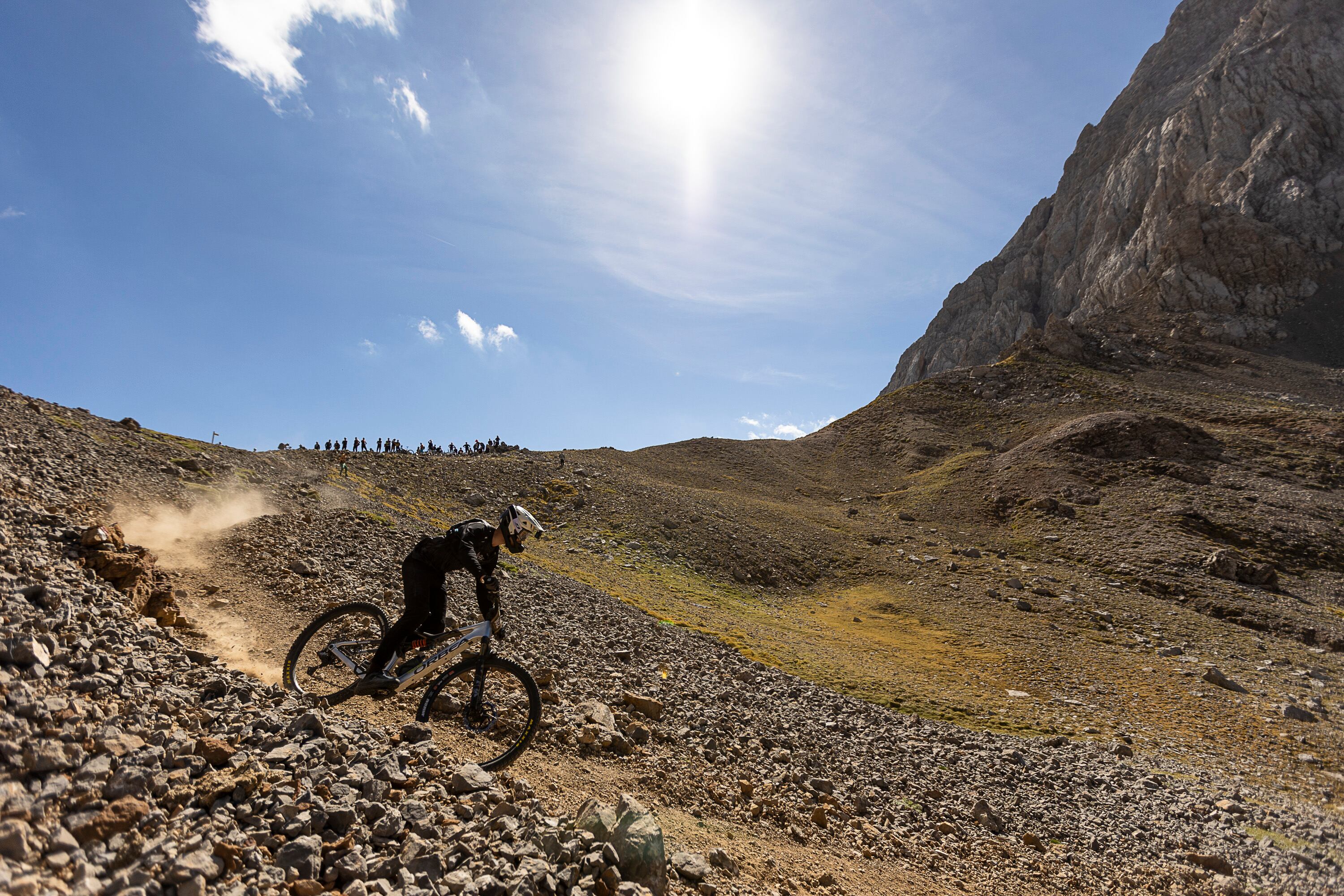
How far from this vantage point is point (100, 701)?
15.8ft

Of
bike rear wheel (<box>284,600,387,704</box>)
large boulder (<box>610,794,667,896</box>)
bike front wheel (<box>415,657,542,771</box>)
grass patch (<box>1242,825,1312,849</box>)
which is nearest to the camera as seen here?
large boulder (<box>610,794,667,896</box>)

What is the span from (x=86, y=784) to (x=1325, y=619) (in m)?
44.0

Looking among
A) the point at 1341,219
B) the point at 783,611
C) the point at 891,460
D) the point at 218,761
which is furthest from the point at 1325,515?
the point at 1341,219

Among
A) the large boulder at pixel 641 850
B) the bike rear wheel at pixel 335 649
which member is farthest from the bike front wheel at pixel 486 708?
the large boulder at pixel 641 850

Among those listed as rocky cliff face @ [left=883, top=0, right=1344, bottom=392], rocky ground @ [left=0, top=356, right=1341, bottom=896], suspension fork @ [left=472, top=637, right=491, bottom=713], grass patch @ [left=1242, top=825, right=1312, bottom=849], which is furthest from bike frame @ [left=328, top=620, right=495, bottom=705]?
rocky cliff face @ [left=883, top=0, right=1344, bottom=392]

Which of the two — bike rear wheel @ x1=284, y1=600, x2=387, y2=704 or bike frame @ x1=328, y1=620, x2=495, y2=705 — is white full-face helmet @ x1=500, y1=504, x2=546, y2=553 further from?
bike rear wheel @ x1=284, y1=600, x2=387, y2=704

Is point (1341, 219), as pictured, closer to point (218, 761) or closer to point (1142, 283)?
point (1142, 283)

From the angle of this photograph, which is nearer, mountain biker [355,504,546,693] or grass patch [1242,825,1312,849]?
mountain biker [355,504,546,693]

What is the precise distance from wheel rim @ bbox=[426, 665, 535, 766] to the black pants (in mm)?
803

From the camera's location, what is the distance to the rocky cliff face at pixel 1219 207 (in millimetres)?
87000

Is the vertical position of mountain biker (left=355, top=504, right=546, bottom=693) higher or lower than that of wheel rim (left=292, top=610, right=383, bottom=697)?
higher

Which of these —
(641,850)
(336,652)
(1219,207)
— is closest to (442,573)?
(336,652)

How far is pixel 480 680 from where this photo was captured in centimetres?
760

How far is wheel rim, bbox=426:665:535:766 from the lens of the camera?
7371mm
